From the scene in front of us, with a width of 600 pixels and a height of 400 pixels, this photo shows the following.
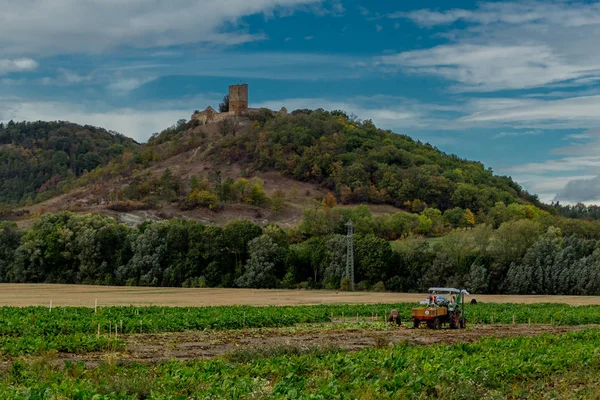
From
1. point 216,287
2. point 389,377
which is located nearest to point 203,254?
point 216,287

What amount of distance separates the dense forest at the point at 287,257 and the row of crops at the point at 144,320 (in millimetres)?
33603

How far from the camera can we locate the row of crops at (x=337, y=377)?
1925 cm

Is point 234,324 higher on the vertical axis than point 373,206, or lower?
lower

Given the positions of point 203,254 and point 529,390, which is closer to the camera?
point 529,390

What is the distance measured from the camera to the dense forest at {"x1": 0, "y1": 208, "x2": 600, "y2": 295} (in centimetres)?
9412

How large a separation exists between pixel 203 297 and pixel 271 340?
4459 cm

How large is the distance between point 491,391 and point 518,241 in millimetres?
79544

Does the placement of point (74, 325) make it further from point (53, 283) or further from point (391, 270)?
point (53, 283)

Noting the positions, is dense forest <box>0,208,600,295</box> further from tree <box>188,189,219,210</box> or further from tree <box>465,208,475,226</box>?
tree <box>188,189,219,210</box>

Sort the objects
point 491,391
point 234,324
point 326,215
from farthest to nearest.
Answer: point 326,215 → point 234,324 → point 491,391

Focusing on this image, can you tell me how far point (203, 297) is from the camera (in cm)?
7994

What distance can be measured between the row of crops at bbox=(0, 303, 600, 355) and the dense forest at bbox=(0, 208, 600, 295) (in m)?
33.6

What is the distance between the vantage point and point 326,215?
141 meters

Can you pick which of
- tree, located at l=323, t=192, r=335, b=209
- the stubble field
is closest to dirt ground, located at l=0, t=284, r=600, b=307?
the stubble field
